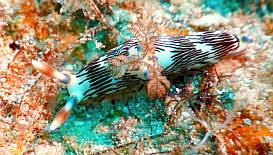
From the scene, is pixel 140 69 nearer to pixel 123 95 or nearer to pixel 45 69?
pixel 123 95

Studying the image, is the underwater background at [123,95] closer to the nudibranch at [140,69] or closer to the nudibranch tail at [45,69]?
the nudibranch at [140,69]

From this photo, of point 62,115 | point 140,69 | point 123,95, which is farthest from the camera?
point 123,95

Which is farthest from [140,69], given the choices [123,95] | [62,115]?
[62,115]

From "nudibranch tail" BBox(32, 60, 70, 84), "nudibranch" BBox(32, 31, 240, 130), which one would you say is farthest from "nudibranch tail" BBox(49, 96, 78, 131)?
"nudibranch tail" BBox(32, 60, 70, 84)

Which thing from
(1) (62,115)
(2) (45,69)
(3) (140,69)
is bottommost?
(1) (62,115)

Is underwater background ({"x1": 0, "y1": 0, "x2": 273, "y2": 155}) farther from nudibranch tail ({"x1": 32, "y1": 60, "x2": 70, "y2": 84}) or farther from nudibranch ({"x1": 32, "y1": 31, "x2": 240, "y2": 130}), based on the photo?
nudibranch tail ({"x1": 32, "y1": 60, "x2": 70, "y2": 84})

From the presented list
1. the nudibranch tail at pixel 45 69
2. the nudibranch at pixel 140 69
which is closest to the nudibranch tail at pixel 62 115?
the nudibranch at pixel 140 69

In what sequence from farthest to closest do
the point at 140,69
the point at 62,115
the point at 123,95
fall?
1. the point at 123,95
2. the point at 140,69
3. the point at 62,115
